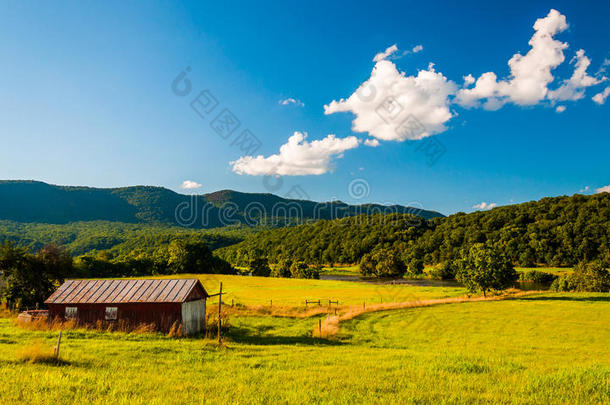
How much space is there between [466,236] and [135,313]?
128039 mm

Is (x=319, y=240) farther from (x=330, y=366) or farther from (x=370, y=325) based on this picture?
(x=330, y=366)

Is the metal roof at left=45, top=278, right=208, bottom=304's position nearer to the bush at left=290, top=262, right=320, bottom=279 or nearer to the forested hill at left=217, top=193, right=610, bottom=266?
the forested hill at left=217, top=193, right=610, bottom=266

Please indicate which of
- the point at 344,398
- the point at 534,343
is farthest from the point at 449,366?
the point at 534,343

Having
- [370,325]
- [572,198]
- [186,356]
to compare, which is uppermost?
[572,198]

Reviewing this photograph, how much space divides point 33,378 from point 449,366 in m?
13.5

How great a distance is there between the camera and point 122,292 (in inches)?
1062

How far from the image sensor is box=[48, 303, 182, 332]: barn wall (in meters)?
25.2

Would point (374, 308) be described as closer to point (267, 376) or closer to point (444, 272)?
point (267, 376)

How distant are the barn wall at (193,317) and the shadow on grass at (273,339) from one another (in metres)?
2.76

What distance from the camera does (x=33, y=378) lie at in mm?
9977

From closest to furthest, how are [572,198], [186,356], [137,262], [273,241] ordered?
1. [186,356]
2. [137,262]
3. [572,198]
4. [273,241]

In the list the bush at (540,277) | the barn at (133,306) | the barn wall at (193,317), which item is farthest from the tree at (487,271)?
the barn at (133,306)

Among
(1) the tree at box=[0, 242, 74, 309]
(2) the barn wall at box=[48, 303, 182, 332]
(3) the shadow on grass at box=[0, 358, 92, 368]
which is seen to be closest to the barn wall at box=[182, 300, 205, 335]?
(2) the barn wall at box=[48, 303, 182, 332]

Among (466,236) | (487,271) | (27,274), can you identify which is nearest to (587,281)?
(487,271)
